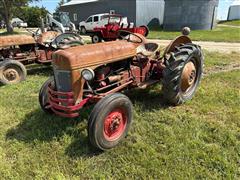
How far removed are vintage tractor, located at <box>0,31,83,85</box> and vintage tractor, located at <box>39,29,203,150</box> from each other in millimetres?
2668

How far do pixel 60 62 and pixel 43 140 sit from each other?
112 centimetres

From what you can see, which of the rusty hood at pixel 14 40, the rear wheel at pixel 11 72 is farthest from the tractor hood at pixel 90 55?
the rusty hood at pixel 14 40

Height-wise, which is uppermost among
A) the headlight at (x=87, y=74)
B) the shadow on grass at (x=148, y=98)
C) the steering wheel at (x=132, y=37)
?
the steering wheel at (x=132, y=37)

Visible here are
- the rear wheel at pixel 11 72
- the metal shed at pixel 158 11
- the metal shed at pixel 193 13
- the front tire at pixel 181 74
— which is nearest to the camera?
the front tire at pixel 181 74

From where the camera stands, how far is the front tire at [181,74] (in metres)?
3.70

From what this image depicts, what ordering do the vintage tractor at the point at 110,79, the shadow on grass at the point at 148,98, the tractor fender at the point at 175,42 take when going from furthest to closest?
the tractor fender at the point at 175,42 → the shadow on grass at the point at 148,98 → the vintage tractor at the point at 110,79

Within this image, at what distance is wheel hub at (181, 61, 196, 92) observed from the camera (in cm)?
400

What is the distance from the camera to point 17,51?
263 inches

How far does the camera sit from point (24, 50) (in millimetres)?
6832

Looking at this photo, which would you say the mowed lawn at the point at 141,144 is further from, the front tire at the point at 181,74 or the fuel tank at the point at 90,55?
the fuel tank at the point at 90,55

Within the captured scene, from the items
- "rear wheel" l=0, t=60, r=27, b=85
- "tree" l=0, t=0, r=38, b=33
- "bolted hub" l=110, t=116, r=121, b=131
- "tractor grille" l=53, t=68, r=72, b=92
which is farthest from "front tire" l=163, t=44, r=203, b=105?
"tree" l=0, t=0, r=38, b=33

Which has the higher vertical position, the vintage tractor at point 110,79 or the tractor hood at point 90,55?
the tractor hood at point 90,55

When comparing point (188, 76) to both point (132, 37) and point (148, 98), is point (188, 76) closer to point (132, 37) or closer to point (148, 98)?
point (148, 98)

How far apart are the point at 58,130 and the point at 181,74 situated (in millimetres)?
2143
